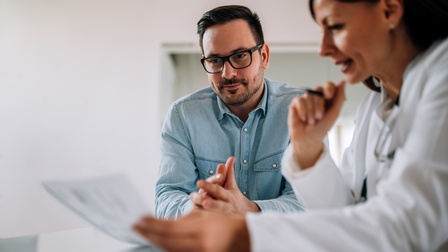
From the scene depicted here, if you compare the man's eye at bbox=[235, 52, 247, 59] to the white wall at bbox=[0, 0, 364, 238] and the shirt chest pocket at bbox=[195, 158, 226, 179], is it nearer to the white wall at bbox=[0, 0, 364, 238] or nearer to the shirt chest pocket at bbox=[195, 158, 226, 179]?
the shirt chest pocket at bbox=[195, 158, 226, 179]

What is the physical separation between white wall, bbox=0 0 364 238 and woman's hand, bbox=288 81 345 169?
280 centimetres

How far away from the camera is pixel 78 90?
12.2 ft

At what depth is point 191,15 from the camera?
3.80 metres

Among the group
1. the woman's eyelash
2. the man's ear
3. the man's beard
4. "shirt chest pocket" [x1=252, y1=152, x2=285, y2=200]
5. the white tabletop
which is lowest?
"shirt chest pocket" [x1=252, y1=152, x2=285, y2=200]

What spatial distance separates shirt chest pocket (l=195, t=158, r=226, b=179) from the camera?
1686mm

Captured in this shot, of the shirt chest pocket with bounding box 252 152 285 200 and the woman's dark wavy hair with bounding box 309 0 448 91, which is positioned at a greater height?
the woman's dark wavy hair with bounding box 309 0 448 91

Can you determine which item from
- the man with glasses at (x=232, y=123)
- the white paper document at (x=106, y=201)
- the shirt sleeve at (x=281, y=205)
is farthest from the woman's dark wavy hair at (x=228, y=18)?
the white paper document at (x=106, y=201)

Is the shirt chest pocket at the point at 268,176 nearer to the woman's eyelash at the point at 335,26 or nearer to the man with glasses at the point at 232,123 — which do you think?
the man with glasses at the point at 232,123

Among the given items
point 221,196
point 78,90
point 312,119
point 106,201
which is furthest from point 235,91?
point 78,90

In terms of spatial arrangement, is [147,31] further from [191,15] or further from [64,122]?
[64,122]

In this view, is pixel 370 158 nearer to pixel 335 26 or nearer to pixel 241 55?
pixel 335 26

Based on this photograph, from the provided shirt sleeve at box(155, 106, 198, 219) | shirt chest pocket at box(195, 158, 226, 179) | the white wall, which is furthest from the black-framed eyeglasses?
the white wall

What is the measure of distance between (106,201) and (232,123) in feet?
3.61

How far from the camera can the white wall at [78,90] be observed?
11.9ft
